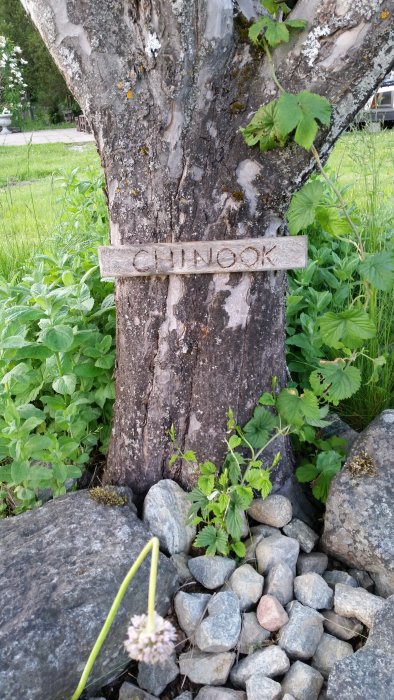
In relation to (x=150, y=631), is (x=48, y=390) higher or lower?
lower

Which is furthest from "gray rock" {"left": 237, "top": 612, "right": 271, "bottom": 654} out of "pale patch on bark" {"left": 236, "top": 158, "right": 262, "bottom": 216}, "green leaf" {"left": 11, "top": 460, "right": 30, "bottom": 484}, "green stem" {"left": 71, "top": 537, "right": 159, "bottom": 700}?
"pale patch on bark" {"left": 236, "top": 158, "right": 262, "bottom": 216}

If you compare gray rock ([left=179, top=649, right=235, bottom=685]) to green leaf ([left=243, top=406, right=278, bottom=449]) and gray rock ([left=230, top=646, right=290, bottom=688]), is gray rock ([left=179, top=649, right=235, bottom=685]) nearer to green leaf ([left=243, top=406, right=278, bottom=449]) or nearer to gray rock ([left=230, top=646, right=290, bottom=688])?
gray rock ([left=230, top=646, right=290, bottom=688])

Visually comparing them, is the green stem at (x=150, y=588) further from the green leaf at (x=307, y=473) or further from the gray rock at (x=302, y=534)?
the green leaf at (x=307, y=473)

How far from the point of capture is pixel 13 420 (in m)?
Result: 2.22

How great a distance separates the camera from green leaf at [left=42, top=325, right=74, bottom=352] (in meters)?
2.24

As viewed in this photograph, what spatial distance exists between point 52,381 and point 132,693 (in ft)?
4.02

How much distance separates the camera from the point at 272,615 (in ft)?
6.70

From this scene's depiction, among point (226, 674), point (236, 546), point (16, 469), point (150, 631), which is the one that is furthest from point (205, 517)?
point (150, 631)

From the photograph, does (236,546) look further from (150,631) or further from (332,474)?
(150,631)

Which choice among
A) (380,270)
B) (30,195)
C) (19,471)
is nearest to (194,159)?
(380,270)

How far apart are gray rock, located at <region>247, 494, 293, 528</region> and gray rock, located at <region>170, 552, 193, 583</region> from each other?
0.34 metres

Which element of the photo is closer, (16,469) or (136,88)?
(136,88)

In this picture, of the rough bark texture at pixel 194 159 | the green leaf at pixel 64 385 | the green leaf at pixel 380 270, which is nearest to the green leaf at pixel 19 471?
the green leaf at pixel 64 385

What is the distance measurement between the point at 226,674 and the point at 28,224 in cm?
463
